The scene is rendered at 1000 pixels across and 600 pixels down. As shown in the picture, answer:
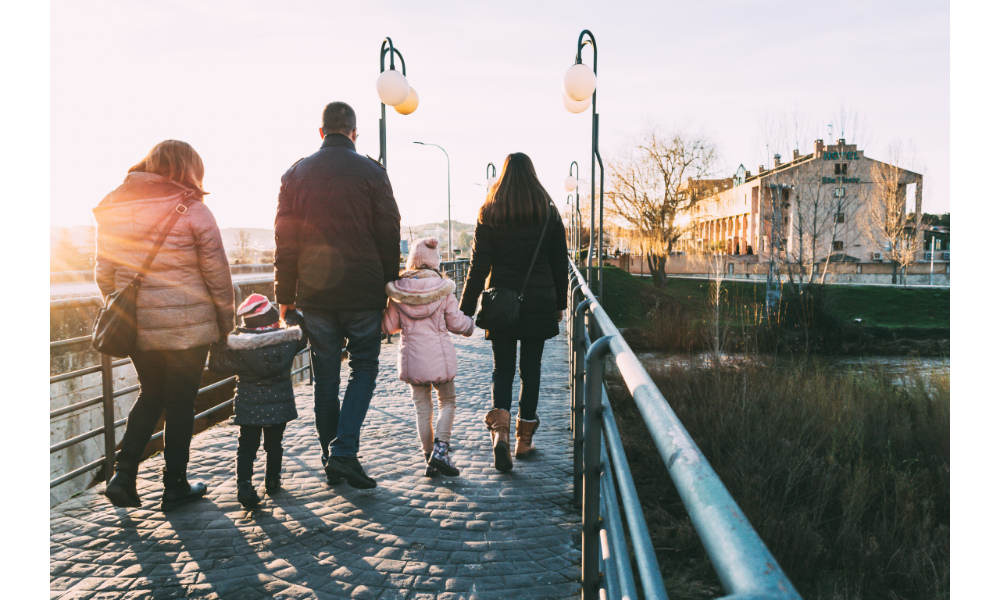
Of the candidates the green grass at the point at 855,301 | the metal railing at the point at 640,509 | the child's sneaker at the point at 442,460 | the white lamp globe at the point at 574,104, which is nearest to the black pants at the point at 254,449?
the child's sneaker at the point at 442,460

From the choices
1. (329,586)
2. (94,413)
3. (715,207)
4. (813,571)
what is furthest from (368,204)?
(715,207)

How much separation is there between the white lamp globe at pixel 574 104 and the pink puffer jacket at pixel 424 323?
6155 millimetres

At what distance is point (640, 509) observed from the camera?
1.52 metres

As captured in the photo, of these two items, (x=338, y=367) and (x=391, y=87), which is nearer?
(x=338, y=367)

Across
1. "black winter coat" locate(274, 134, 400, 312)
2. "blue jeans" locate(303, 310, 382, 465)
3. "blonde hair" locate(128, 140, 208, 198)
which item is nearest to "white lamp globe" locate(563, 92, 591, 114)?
"black winter coat" locate(274, 134, 400, 312)

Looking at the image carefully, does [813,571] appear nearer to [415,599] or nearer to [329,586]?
[415,599]

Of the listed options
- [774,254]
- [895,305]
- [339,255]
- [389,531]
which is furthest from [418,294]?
[895,305]

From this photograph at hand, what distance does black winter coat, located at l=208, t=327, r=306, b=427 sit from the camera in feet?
11.8

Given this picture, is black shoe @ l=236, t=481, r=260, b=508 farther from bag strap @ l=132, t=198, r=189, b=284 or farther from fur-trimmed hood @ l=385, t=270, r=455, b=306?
fur-trimmed hood @ l=385, t=270, r=455, b=306

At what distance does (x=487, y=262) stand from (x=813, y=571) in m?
2.83

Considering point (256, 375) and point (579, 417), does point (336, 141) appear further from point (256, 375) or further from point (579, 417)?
point (579, 417)

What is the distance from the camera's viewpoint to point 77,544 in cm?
319

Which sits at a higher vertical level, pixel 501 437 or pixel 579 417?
pixel 579 417

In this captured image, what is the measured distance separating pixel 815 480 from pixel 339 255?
13.1 feet
